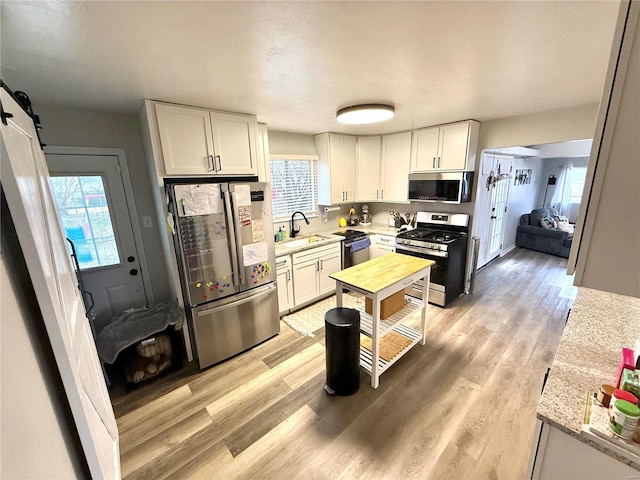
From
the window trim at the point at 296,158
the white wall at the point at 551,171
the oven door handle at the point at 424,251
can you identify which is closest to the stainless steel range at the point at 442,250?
the oven door handle at the point at 424,251

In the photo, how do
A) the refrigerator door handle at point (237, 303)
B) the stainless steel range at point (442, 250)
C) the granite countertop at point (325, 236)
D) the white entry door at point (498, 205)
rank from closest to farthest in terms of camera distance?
the refrigerator door handle at point (237, 303) → the granite countertop at point (325, 236) → the stainless steel range at point (442, 250) → the white entry door at point (498, 205)

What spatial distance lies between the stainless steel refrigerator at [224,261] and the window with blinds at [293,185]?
1.10 meters

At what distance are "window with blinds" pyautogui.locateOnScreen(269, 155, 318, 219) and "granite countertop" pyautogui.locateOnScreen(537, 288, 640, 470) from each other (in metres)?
3.20

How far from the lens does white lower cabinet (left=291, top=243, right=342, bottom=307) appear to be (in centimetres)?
338

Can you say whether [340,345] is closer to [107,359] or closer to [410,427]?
[410,427]

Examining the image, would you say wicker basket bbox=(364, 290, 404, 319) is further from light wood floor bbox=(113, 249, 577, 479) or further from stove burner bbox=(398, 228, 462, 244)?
stove burner bbox=(398, 228, 462, 244)

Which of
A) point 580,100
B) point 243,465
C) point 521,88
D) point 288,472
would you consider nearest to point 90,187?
point 243,465

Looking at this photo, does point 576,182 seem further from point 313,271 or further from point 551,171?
point 313,271

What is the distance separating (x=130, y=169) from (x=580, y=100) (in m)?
4.37

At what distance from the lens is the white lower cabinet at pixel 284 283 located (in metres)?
3.17

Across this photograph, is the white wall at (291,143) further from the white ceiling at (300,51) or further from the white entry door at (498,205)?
the white entry door at (498,205)

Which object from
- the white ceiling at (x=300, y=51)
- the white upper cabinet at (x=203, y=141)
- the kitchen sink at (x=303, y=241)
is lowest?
the kitchen sink at (x=303, y=241)

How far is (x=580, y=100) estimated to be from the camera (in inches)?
95.0

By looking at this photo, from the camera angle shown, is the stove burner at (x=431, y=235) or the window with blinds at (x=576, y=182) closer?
the stove burner at (x=431, y=235)
